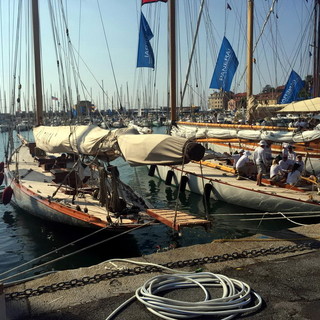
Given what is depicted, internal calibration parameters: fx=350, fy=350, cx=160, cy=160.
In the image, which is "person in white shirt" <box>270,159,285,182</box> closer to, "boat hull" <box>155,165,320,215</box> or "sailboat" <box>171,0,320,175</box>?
"boat hull" <box>155,165,320,215</box>

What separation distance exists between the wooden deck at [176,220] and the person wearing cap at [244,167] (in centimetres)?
682

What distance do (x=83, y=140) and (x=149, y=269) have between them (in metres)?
4.81

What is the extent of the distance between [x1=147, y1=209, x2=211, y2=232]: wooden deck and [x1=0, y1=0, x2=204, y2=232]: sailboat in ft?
0.89

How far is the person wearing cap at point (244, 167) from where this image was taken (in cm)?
1433

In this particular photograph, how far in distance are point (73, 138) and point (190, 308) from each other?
6.86m

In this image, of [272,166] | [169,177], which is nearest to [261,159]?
[272,166]

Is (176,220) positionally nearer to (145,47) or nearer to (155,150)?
(155,150)

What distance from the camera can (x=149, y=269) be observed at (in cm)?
566

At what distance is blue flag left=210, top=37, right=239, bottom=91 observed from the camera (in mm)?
23141

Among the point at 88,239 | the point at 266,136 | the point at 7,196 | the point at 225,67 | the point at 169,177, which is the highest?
the point at 225,67

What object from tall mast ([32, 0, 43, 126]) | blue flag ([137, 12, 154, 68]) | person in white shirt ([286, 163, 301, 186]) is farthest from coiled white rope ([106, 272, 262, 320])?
blue flag ([137, 12, 154, 68])

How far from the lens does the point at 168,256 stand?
627 cm

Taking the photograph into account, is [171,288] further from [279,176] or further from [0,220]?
[0,220]

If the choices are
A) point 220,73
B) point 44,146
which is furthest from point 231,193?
point 220,73
